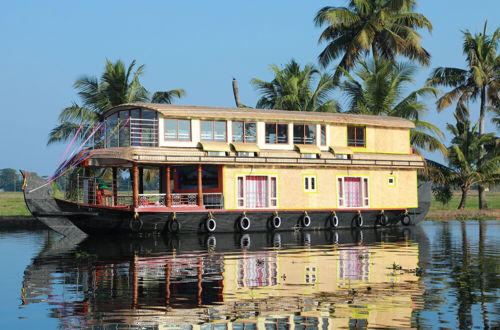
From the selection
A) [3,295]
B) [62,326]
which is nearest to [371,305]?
[62,326]

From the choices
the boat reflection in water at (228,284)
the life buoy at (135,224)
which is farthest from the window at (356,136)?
the life buoy at (135,224)

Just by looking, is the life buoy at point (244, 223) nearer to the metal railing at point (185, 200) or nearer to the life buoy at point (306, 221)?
the metal railing at point (185, 200)

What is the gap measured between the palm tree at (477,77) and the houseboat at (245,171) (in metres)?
12.8

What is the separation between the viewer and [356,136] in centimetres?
3080

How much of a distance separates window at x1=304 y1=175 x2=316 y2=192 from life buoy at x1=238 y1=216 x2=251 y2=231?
3.03 meters

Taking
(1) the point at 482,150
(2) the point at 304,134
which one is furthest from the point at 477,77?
(2) the point at 304,134

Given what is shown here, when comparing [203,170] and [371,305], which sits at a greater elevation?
[203,170]

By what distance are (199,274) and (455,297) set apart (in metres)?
5.60

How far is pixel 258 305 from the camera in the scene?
12008 mm

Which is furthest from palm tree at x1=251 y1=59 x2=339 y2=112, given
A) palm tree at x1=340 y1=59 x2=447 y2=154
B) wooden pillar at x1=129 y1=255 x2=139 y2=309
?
wooden pillar at x1=129 y1=255 x2=139 y2=309

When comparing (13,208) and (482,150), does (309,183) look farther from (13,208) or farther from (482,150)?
(13,208)

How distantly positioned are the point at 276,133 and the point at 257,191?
8.04 feet

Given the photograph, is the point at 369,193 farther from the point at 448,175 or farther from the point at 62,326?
the point at 62,326

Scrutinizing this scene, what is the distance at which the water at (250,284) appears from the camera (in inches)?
434
